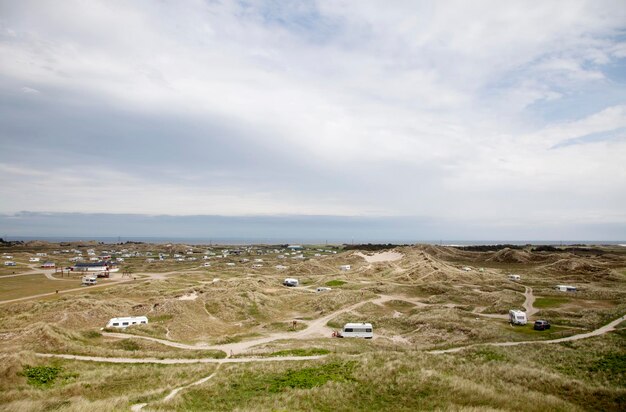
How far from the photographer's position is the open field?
2839 cm

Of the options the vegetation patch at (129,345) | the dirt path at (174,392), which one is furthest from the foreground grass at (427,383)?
the vegetation patch at (129,345)

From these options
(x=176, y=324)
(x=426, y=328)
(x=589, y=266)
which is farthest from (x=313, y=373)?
(x=589, y=266)

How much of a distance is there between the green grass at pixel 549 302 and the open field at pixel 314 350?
20 cm

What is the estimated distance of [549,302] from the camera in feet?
238

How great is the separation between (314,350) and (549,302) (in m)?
55.3

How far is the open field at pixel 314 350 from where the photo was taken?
28.4 metres

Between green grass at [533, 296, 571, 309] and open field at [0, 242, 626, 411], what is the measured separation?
201 mm

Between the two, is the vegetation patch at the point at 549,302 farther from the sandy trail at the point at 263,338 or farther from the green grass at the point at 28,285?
the green grass at the point at 28,285

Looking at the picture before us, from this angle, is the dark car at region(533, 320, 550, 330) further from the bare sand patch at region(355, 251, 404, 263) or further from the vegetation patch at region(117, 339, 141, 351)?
the bare sand patch at region(355, 251, 404, 263)

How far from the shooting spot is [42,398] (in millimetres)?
27781

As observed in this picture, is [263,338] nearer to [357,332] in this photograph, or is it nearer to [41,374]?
[357,332]

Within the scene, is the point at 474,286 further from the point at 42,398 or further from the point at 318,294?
the point at 42,398

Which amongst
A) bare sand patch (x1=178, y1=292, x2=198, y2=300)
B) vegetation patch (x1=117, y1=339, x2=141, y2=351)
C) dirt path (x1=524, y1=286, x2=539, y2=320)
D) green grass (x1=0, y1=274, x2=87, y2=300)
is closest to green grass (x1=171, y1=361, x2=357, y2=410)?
vegetation patch (x1=117, y1=339, x2=141, y2=351)

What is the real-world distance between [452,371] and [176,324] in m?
42.6
